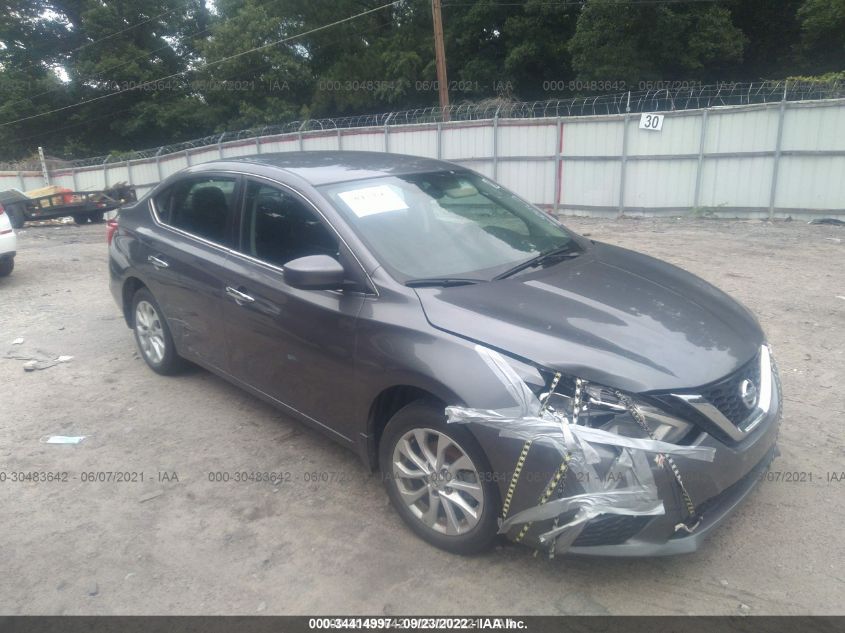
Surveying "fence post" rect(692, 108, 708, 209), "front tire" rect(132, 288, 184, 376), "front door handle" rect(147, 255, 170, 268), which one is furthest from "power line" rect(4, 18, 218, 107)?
"front door handle" rect(147, 255, 170, 268)

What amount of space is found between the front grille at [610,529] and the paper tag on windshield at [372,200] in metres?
1.94

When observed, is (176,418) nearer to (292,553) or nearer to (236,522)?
(236,522)

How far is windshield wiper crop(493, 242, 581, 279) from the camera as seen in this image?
3.52m

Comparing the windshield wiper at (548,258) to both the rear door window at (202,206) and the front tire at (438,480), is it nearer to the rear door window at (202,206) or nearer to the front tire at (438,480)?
the front tire at (438,480)

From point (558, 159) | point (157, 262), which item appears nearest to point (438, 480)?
point (157, 262)

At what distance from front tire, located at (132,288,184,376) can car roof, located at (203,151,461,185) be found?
1193 mm

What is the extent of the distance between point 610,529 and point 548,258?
64.3 inches

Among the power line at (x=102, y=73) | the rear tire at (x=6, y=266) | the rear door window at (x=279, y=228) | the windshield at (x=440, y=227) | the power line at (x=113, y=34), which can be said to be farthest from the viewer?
the power line at (x=113, y=34)

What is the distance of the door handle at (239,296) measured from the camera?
12.8 feet

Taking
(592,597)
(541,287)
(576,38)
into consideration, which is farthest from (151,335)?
(576,38)

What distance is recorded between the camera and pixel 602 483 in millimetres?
2566

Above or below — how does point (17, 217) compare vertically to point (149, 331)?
below

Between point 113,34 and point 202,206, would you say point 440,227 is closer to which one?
point 202,206

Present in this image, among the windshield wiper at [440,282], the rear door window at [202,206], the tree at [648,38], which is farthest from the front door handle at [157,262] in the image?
the tree at [648,38]
